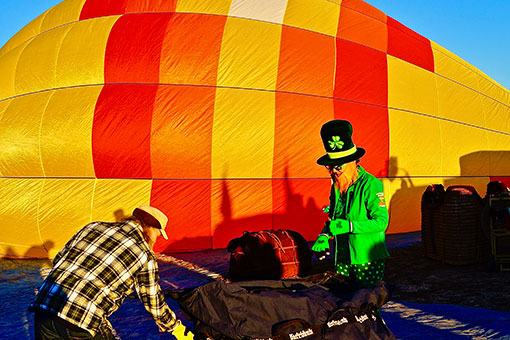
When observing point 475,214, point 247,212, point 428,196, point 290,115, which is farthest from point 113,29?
point 475,214

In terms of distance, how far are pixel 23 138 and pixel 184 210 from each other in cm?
339

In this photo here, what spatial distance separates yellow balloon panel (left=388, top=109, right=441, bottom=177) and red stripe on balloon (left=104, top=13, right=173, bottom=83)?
4.94 m

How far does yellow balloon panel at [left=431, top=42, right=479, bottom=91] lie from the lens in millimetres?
9516

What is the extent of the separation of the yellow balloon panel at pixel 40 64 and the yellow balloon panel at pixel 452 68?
331 inches

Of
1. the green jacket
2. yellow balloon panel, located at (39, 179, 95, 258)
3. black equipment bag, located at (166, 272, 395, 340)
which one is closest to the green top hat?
the green jacket

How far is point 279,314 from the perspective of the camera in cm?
211

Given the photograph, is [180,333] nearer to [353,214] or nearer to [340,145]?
[353,214]

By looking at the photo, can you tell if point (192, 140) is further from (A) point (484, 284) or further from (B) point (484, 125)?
(B) point (484, 125)

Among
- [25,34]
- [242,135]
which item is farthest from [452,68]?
[25,34]

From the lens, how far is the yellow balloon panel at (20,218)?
286 inches

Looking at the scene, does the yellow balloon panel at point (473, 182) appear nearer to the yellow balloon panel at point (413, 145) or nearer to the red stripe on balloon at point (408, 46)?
the yellow balloon panel at point (413, 145)

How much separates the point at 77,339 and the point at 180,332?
1.83 feet

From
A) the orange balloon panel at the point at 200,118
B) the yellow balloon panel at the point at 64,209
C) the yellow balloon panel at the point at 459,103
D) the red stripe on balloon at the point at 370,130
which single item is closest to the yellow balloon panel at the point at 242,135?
the orange balloon panel at the point at 200,118

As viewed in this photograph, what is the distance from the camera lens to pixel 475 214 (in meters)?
6.36
